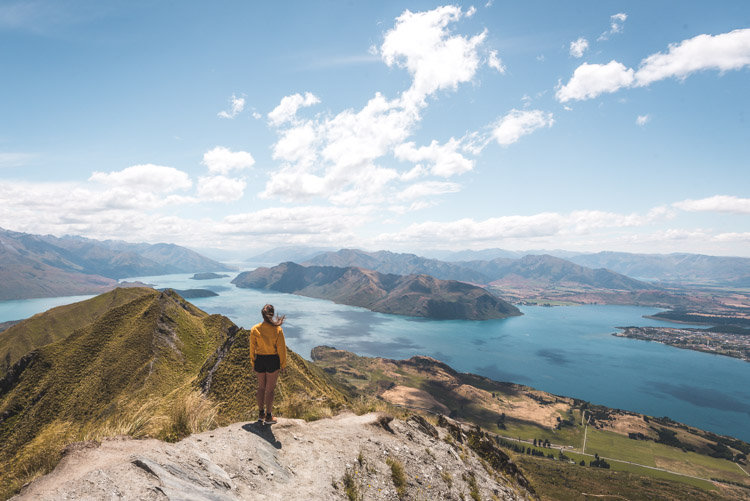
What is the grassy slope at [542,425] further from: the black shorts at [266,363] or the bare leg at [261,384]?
the black shorts at [266,363]

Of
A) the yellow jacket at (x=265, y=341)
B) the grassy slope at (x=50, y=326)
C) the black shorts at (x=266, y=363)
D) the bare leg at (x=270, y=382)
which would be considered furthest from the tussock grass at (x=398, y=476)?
the grassy slope at (x=50, y=326)

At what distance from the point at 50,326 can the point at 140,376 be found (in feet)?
292

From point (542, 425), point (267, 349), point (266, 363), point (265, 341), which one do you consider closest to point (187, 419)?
point (266, 363)

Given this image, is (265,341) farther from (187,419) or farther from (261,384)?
(187,419)

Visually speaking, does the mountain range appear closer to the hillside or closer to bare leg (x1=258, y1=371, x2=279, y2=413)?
the hillside

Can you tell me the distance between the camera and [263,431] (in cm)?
1093

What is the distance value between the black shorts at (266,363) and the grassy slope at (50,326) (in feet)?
355

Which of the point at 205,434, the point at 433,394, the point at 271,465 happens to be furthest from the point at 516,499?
the point at 433,394

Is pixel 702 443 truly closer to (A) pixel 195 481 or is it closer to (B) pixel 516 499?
(B) pixel 516 499

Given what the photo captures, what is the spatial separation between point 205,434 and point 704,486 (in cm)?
17053

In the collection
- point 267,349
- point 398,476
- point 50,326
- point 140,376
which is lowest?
point 50,326

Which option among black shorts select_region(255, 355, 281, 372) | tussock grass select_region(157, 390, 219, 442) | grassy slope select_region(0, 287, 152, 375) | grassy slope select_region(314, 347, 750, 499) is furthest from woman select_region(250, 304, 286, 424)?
grassy slope select_region(0, 287, 152, 375)

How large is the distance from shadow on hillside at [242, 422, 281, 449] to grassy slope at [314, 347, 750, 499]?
98.3 meters

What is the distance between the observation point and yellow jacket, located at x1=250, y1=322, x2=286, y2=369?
10539 millimetres
